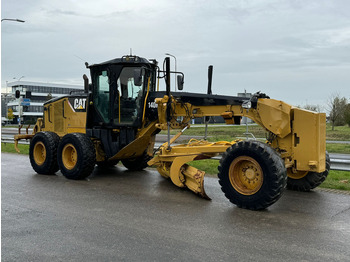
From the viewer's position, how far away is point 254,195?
659cm

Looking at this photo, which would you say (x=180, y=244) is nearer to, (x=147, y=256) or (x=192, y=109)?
(x=147, y=256)

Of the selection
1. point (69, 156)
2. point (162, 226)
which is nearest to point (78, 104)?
point (69, 156)

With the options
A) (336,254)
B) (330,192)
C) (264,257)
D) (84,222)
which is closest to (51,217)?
(84,222)

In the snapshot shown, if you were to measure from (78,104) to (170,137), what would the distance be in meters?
3.44

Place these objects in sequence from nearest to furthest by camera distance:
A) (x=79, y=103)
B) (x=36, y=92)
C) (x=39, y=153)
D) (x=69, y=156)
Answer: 1. (x=69, y=156)
2. (x=79, y=103)
3. (x=39, y=153)
4. (x=36, y=92)

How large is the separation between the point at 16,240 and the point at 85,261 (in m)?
1.31

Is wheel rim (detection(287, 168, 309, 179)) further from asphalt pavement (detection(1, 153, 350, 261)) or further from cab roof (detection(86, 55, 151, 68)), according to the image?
cab roof (detection(86, 55, 151, 68))

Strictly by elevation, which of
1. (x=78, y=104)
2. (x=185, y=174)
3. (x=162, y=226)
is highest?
(x=78, y=104)

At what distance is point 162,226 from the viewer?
568 cm

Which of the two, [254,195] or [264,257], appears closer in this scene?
[264,257]

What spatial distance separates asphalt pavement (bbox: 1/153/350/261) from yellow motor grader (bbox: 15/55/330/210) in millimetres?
463

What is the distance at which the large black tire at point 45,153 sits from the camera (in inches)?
416

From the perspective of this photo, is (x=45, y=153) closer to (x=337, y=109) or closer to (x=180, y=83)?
(x=180, y=83)

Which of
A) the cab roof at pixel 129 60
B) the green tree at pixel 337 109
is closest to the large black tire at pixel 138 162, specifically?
the cab roof at pixel 129 60
